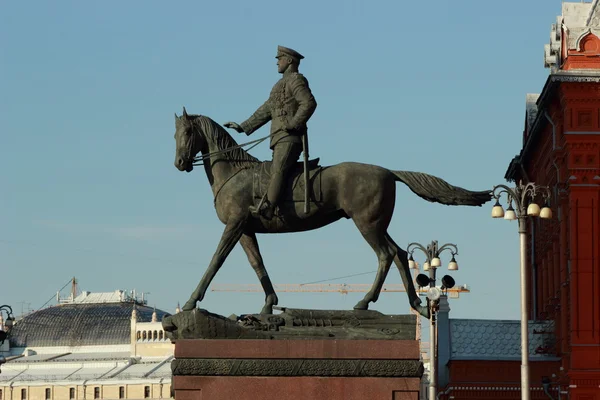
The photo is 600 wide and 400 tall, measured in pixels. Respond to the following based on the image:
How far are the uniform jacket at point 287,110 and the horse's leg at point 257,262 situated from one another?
4.99ft

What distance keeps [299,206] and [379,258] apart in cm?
149

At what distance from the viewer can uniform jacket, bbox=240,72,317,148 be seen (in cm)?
2636

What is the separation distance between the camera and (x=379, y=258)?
26.3m

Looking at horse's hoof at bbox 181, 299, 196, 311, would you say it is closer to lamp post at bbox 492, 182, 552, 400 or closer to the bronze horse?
the bronze horse

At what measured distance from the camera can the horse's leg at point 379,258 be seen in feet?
85.9

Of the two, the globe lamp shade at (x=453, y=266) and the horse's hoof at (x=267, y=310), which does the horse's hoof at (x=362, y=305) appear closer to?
the horse's hoof at (x=267, y=310)

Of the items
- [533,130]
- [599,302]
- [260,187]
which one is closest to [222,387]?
[260,187]

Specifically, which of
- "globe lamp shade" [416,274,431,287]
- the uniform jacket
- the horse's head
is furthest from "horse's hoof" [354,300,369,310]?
"globe lamp shade" [416,274,431,287]

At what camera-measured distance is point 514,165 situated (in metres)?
71.8

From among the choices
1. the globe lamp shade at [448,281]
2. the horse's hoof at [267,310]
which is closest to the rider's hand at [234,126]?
the horse's hoof at [267,310]

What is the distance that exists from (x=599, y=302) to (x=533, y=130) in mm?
9616

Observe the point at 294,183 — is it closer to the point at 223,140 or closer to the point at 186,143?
the point at 223,140

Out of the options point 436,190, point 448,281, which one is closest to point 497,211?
point 448,281

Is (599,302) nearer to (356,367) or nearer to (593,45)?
(593,45)
